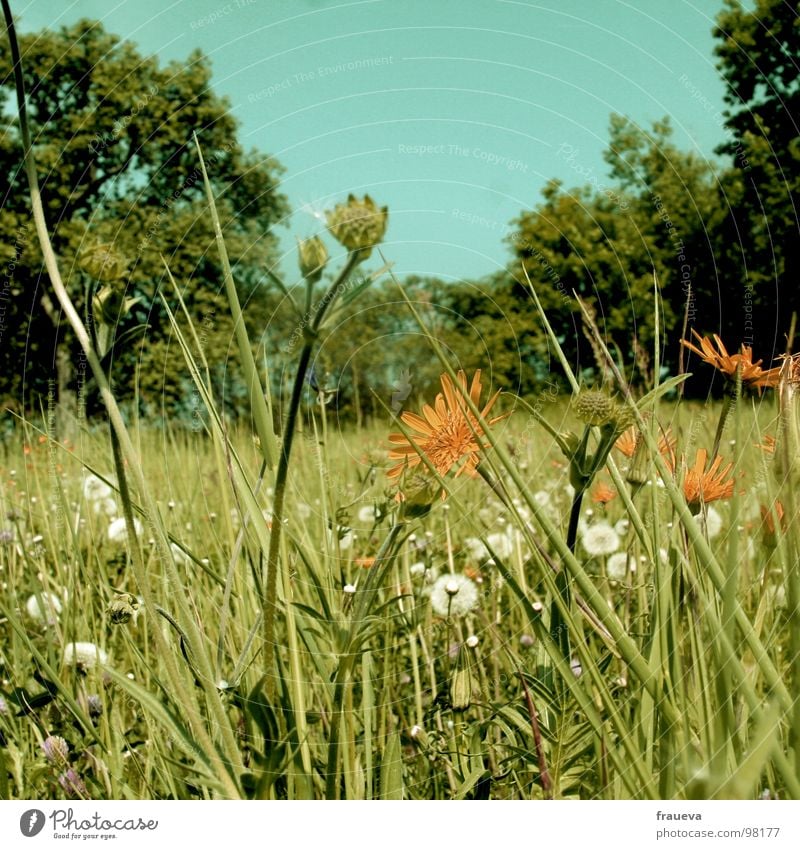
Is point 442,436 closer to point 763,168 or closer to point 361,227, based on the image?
point 361,227

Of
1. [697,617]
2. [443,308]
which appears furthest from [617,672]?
[443,308]

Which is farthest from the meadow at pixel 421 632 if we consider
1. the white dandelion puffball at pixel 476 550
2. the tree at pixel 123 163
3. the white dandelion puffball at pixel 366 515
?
the tree at pixel 123 163

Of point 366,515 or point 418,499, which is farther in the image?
point 366,515

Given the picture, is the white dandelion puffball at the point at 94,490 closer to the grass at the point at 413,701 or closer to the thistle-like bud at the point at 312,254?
the grass at the point at 413,701

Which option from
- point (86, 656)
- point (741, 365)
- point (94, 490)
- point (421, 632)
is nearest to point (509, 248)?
point (741, 365)

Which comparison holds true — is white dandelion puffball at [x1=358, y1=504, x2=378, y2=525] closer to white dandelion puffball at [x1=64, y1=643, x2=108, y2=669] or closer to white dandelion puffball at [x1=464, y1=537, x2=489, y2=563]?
white dandelion puffball at [x1=464, y1=537, x2=489, y2=563]

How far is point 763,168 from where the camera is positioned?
8.22ft

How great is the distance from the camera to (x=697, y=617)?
623 mm

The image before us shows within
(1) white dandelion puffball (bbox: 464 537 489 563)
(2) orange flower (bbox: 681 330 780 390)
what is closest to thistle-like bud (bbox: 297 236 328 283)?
(2) orange flower (bbox: 681 330 780 390)

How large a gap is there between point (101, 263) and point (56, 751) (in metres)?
0.42

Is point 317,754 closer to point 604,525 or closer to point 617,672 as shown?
point 617,672
